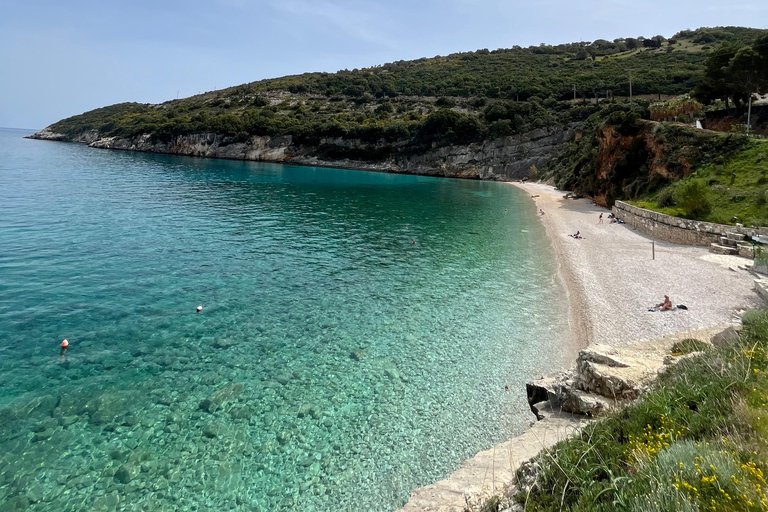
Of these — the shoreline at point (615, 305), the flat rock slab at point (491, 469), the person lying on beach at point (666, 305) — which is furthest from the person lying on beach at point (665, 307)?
the flat rock slab at point (491, 469)

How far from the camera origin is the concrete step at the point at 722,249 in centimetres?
2334

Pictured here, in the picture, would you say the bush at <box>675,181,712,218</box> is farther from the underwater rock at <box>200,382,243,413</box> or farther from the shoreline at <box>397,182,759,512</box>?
the underwater rock at <box>200,382,243,413</box>

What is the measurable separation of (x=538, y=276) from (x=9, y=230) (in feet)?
113

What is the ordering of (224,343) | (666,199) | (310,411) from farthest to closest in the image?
(666,199) → (224,343) → (310,411)

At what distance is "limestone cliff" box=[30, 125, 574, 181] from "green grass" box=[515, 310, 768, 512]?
91.1 meters

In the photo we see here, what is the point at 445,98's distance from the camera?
11050 centimetres

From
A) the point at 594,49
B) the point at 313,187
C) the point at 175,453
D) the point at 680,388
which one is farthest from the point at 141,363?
the point at 594,49

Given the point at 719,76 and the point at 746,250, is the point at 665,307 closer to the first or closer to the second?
the point at 746,250

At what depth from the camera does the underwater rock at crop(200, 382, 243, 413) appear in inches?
376

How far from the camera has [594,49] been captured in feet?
459

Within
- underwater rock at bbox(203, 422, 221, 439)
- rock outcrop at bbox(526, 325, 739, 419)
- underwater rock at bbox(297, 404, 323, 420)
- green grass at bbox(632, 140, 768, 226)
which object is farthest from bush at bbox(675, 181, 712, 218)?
underwater rock at bbox(203, 422, 221, 439)

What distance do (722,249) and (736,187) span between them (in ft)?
30.6

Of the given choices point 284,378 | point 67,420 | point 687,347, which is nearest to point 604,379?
point 687,347

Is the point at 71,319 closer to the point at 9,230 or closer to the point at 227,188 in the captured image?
the point at 9,230
